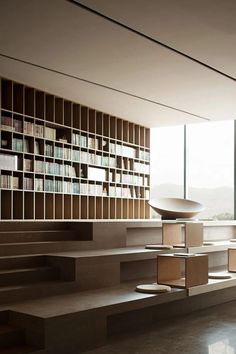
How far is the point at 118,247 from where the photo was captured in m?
5.98

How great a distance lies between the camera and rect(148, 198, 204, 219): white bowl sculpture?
676 cm

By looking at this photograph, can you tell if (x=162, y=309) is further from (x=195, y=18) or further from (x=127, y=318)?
(x=195, y=18)

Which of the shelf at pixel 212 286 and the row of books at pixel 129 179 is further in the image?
the row of books at pixel 129 179

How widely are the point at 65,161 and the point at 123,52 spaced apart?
2.85 metres

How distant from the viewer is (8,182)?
6.80m

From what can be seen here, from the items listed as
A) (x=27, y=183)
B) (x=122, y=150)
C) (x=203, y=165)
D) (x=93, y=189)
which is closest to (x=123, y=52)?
(x=27, y=183)

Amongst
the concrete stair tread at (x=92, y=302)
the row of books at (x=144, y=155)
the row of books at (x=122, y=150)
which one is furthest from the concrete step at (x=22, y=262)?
the row of books at (x=144, y=155)

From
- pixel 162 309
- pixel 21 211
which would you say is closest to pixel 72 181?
pixel 21 211

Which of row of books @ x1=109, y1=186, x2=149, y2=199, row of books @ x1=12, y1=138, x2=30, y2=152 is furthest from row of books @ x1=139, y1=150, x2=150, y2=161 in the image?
row of books @ x1=12, y1=138, x2=30, y2=152

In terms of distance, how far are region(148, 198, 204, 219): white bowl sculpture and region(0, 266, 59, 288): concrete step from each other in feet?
7.87

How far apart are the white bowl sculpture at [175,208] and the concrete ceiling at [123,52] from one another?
1.56 meters

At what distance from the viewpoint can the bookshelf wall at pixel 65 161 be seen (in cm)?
693

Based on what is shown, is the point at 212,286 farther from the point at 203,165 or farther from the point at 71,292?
the point at 203,165

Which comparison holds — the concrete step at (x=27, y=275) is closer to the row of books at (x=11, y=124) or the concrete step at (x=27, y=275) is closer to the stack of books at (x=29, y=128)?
the row of books at (x=11, y=124)
